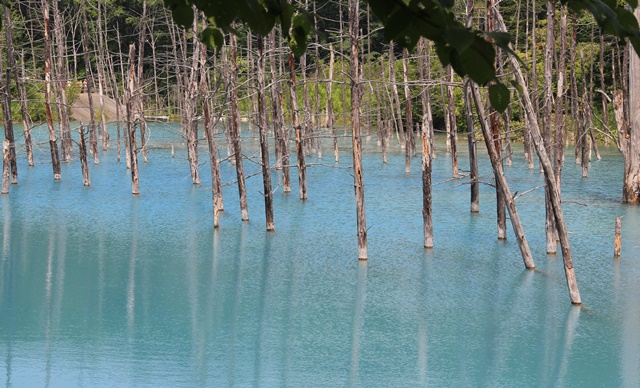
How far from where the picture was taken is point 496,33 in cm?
220

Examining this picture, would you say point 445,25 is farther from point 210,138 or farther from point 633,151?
point 633,151

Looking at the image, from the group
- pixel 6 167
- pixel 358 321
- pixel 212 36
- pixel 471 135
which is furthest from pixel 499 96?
pixel 6 167

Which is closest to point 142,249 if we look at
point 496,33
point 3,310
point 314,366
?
point 3,310

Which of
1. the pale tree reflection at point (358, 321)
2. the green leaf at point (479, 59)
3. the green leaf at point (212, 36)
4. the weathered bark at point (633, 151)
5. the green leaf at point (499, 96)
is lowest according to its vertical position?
the pale tree reflection at point (358, 321)

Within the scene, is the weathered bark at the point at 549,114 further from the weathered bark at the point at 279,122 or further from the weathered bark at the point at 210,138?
the weathered bark at the point at 279,122

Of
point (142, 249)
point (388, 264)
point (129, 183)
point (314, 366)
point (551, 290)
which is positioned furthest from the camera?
point (129, 183)

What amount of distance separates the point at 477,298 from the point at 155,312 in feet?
11.8

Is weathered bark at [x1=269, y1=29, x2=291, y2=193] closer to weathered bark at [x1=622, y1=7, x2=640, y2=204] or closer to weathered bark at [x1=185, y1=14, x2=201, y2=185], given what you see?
weathered bark at [x1=185, y1=14, x2=201, y2=185]

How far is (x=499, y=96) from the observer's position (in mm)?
2367

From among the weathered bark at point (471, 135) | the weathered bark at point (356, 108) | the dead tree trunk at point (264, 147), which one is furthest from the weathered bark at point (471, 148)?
the dead tree trunk at point (264, 147)

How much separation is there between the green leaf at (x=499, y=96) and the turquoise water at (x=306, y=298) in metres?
6.09

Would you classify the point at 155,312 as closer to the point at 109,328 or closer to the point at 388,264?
the point at 109,328

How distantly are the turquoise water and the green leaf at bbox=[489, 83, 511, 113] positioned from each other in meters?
6.09

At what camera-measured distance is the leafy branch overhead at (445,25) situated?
2.12 metres
